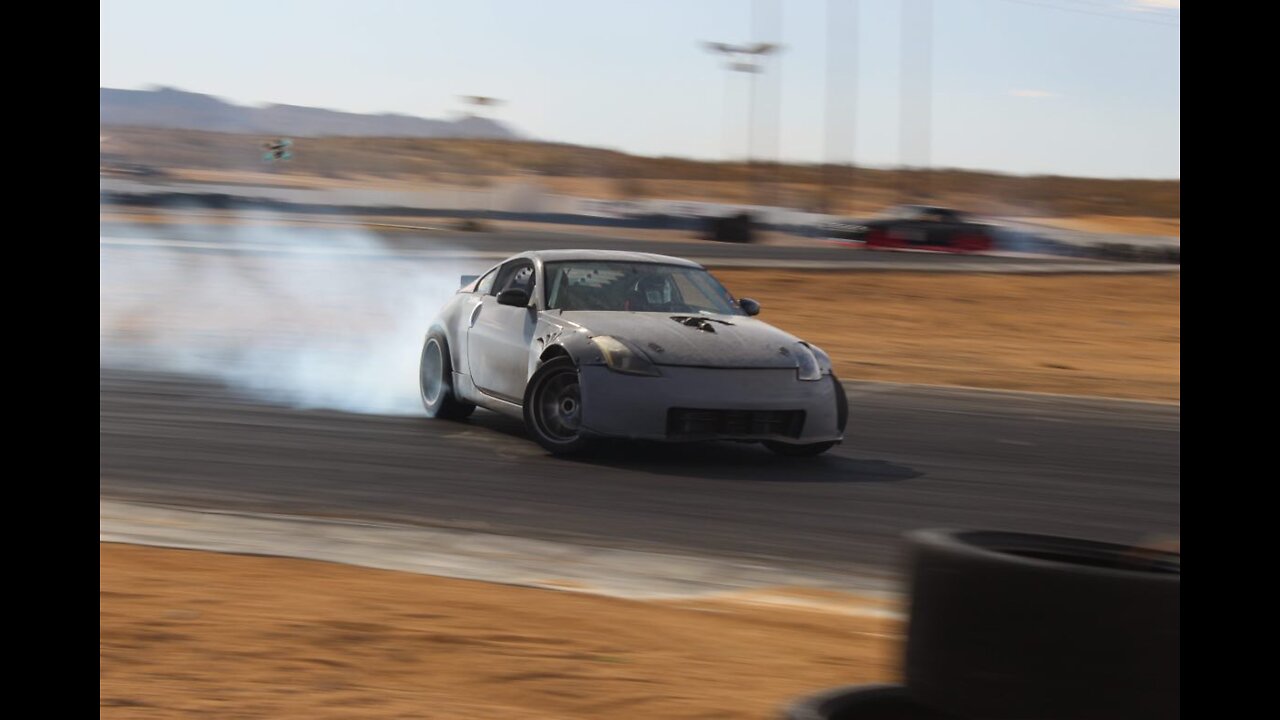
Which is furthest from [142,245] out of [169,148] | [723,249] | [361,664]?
[169,148]

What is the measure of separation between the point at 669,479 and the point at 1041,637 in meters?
5.27

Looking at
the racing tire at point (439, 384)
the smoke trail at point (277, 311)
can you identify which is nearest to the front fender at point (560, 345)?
the racing tire at point (439, 384)

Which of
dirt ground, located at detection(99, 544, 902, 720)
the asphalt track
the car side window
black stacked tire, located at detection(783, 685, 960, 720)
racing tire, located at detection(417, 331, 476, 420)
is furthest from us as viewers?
the asphalt track

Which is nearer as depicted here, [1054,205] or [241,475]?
[241,475]

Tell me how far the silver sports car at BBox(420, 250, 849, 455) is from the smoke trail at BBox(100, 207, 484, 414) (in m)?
1.75

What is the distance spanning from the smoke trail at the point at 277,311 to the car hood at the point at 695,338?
2731 millimetres

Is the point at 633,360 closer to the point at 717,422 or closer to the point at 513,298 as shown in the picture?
the point at 717,422

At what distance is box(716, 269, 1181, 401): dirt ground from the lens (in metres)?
16.6

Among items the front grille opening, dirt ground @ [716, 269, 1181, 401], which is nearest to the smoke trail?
the front grille opening

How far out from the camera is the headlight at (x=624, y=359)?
29.2ft

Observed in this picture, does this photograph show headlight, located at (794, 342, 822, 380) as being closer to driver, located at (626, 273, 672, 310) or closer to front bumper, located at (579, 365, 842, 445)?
front bumper, located at (579, 365, 842, 445)

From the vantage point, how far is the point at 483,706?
14.9ft
